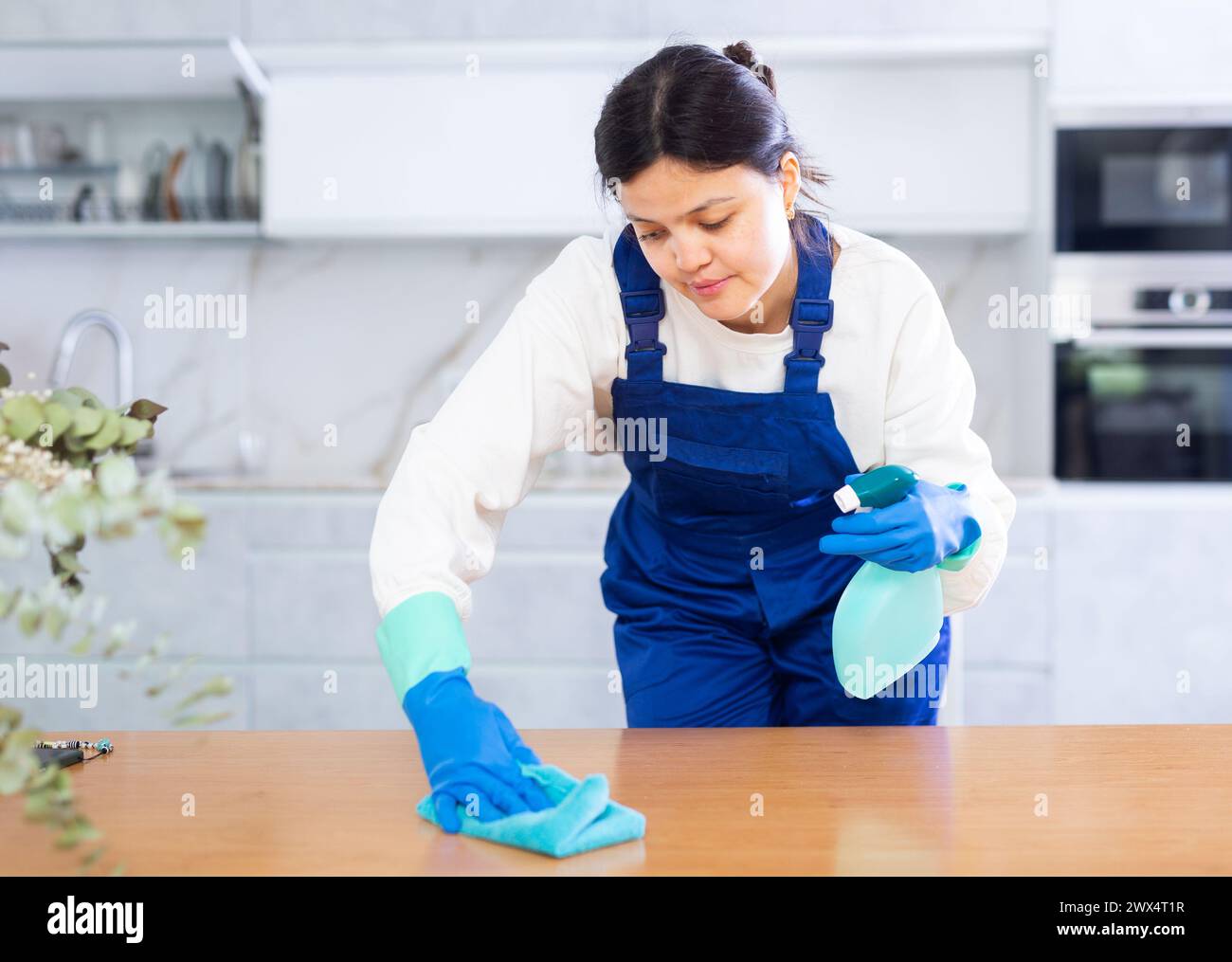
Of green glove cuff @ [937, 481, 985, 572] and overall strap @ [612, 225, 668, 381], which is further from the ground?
overall strap @ [612, 225, 668, 381]

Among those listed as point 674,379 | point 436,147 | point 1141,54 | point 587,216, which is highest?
point 1141,54

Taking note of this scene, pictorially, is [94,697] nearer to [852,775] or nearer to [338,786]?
[338,786]

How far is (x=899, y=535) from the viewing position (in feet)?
3.31

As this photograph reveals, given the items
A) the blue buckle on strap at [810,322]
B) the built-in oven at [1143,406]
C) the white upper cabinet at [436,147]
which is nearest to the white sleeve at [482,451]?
the blue buckle on strap at [810,322]

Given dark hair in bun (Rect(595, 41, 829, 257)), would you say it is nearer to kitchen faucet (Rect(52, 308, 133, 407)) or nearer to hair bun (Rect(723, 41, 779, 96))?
hair bun (Rect(723, 41, 779, 96))

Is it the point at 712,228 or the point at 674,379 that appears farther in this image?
the point at 674,379

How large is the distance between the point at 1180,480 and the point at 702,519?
6.00 feet

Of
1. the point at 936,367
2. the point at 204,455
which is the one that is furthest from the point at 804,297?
the point at 204,455

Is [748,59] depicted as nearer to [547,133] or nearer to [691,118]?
[691,118]

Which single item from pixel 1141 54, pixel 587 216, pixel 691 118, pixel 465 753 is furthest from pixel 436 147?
pixel 465 753

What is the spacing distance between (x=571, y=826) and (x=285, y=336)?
8.87ft

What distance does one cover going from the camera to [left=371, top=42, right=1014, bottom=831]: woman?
110 cm

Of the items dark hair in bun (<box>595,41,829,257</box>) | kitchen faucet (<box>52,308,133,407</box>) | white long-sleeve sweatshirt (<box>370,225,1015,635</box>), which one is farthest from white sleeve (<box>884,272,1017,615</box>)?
kitchen faucet (<box>52,308,133,407</box>)

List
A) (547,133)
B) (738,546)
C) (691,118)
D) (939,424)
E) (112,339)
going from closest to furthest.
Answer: (691,118), (939,424), (738,546), (547,133), (112,339)
